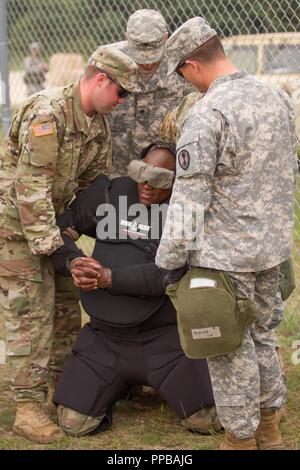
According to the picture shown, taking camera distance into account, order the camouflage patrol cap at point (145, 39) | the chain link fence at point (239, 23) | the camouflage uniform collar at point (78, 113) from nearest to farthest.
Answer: the camouflage uniform collar at point (78, 113), the camouflage patrol cap at point (145, 39), the chain link fence at point (239, 23)

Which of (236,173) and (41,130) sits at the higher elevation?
(41,130)

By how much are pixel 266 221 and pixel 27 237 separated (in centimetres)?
114

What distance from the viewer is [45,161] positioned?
12.9 ft

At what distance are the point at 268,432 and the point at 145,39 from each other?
2.06 m

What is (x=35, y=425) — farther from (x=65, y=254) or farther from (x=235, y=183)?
(x=235, y=183)

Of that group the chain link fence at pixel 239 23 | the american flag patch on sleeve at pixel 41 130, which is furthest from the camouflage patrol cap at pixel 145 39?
the chain link fence at pixel 239 23

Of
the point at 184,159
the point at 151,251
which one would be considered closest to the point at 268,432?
the point at 151,251

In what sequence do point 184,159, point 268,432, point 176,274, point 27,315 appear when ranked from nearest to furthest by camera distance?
point 184,159 → point 176,274 → point 268,432 → point 27,315

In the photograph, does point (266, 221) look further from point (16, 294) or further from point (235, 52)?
point (235, 52)

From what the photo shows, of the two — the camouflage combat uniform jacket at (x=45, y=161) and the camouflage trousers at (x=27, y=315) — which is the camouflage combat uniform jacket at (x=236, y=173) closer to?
the camouflage combat uniform jacket at (x=45, y=161)

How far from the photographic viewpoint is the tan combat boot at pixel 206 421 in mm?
4125

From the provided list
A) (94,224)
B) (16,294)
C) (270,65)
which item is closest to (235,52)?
(270,65)

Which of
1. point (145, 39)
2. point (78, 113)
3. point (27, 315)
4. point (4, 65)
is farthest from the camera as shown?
point (4, 65)

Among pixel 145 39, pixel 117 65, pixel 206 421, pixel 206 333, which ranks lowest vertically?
pixel 206 421
